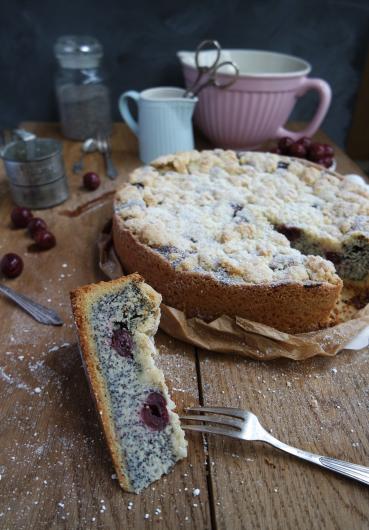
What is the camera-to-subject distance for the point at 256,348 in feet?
4.95

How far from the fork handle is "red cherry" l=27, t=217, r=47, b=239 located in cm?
138

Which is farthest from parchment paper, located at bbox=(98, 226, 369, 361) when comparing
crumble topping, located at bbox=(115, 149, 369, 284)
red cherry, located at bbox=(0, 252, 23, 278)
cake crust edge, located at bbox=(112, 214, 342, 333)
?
red cherry, located at bbox=(0, 252, 23, 278)

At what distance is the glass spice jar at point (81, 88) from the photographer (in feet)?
9.04

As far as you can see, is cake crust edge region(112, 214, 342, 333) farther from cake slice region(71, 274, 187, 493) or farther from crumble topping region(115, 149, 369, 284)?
cake slice region(71, 274, 187, 493)

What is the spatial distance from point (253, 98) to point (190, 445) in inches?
80.2

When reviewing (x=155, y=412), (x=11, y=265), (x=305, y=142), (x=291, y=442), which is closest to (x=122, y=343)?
(x=155, y=412)

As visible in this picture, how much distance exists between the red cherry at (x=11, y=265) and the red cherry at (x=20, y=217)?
0.33 meters

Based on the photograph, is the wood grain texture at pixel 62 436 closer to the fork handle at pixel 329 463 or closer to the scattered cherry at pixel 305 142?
the fork handle at pixel 329 463

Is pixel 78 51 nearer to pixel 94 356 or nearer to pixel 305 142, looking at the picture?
pixel 305 142

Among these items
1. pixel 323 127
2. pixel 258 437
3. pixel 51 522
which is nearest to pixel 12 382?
pixel 51 522

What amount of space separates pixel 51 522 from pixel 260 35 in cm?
302

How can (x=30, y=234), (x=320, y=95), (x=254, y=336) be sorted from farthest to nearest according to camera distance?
(x=320, y=95), (x=30, y=234), (x=254, y=336)

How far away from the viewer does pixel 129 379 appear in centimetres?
124

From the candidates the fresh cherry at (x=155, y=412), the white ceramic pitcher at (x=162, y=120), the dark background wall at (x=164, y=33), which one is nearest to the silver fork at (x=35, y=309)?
the fresh cherry at (x=155, y=412)
